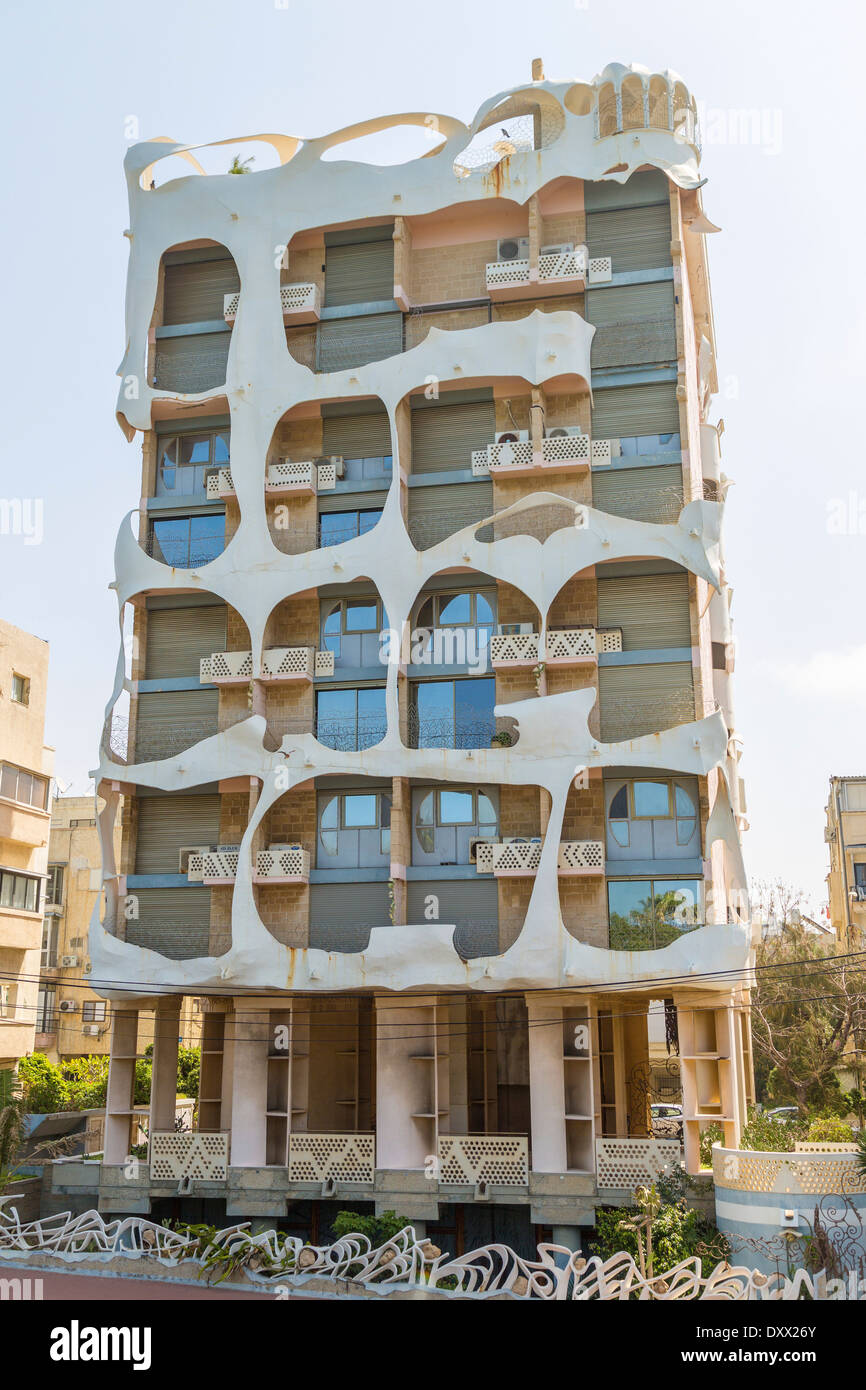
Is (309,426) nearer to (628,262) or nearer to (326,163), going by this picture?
(326,163)

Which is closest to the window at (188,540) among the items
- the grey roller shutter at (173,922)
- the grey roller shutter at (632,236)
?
the grey roller shutter at (173,922)

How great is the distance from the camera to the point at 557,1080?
32.0 m

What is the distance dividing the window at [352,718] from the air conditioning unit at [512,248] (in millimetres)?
12895

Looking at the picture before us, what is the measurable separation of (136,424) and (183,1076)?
2833cm

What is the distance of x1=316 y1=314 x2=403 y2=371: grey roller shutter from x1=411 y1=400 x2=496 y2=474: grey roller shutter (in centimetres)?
211

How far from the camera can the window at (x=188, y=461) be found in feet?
126

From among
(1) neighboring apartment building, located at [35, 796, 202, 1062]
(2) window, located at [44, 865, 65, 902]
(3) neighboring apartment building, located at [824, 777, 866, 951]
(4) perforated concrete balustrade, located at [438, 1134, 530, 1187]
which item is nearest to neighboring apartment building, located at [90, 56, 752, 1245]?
(4) perforated concrete balustrade, located at [438, 1134, 530, 1187]

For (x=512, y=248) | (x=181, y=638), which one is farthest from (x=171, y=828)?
(x=512, y=248)

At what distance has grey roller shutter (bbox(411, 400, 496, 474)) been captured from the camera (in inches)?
1442

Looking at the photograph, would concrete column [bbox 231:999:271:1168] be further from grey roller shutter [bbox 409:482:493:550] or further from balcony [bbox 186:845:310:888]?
grey roller shutter [bbox 409:482:493:550]

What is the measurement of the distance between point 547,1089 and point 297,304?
22.4 meters

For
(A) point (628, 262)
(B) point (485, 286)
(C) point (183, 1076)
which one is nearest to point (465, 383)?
(B) point (485, 286)

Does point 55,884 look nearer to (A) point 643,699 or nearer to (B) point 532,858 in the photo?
(B) point 532,858

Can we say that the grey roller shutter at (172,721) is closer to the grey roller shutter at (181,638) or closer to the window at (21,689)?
the grey roller shutter at (181,638)
